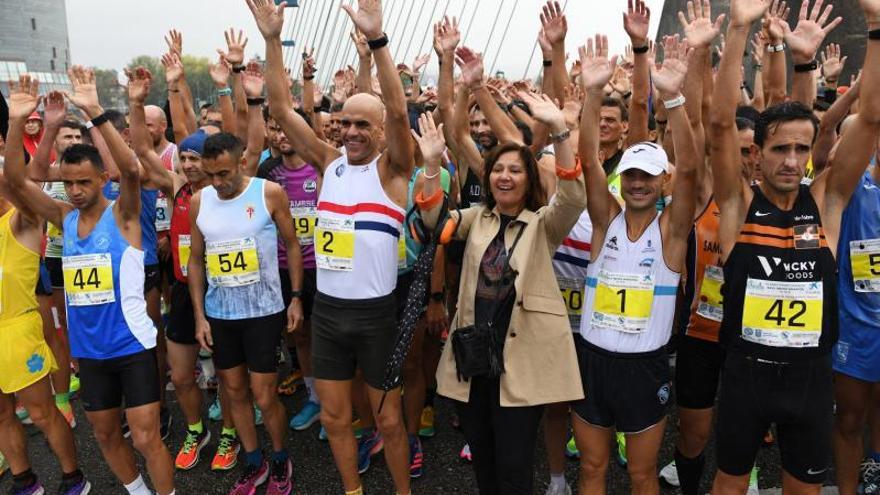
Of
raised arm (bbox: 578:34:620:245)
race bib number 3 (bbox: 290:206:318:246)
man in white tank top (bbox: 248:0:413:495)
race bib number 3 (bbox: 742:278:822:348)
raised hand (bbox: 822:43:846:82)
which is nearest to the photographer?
race bib number 3 (bbox: 742:278:822:348)

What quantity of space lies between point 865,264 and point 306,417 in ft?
11.9

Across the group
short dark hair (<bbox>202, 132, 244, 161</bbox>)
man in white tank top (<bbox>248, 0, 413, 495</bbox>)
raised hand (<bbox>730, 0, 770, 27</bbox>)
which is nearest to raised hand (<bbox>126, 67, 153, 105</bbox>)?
short dark hair (<bbox>202, 132, 244, 161</bbox>)

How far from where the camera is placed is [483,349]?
8.82 ft

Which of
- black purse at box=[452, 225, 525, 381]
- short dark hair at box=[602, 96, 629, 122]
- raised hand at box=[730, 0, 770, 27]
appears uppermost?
raised hand at box=[730, 0, 770, 27]

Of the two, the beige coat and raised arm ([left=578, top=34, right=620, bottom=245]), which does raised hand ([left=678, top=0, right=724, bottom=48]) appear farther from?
the beige coat

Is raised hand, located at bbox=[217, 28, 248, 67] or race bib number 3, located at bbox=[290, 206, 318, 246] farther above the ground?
raised hand, located at bbox=[217, 28, 248, 67]

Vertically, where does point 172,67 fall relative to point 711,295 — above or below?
above

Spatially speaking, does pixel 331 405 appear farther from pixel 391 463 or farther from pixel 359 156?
pixel 359 156

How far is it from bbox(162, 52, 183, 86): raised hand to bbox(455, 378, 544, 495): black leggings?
4251mm

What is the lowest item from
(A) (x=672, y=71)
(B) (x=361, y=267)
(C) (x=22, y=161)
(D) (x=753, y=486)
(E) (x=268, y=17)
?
(D) (x=753, y=486)

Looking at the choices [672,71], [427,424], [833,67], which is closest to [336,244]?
[427,424]

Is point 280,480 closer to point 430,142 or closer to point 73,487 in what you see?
point 73,487

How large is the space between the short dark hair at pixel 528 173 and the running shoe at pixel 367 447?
77.6 inches

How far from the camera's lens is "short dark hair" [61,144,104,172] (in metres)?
3.30
